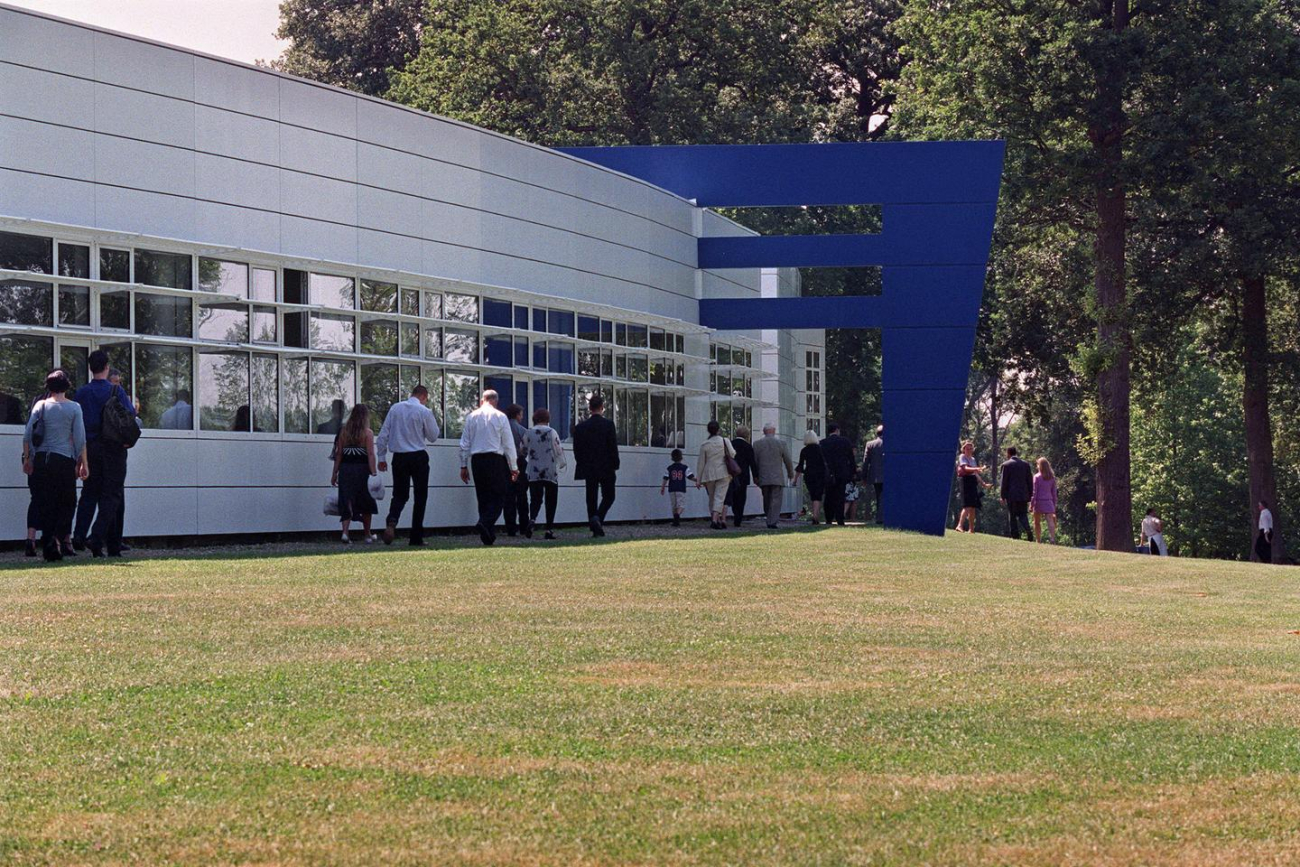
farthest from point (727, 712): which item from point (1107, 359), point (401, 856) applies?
point (1107, 359)

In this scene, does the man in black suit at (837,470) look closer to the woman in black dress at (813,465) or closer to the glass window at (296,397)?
the woman in black dress at (813,465)

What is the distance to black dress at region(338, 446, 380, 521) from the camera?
20453 mm

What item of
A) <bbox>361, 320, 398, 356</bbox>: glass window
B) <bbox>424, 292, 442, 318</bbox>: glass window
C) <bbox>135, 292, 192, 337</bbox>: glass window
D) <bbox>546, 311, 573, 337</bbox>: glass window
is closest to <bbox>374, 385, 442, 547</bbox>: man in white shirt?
<bbox>135, 292, 192, 337</bbox>: glass window

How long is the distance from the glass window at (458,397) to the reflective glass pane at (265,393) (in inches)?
139

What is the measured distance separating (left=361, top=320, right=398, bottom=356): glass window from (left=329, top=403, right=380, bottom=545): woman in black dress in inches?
127

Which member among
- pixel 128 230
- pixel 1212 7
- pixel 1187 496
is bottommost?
pixel 1187 496

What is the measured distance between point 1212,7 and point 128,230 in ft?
79.9

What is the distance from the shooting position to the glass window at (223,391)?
20.9m

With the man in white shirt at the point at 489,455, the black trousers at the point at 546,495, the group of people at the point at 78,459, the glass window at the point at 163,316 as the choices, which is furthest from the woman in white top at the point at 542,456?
the group of people at the point at 78,459

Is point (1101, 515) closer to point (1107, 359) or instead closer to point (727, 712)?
point (1107, 359)

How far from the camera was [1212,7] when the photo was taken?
36.7 meters

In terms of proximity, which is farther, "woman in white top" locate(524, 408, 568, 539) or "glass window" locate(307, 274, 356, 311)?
"woman in white top" locate(524, 408, 568, 539)

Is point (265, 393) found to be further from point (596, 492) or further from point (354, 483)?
point (596, 492)

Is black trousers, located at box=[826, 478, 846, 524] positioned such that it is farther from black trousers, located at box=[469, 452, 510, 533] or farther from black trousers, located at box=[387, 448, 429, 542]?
black trousers, located at box=[387, 448, 429, 542]
